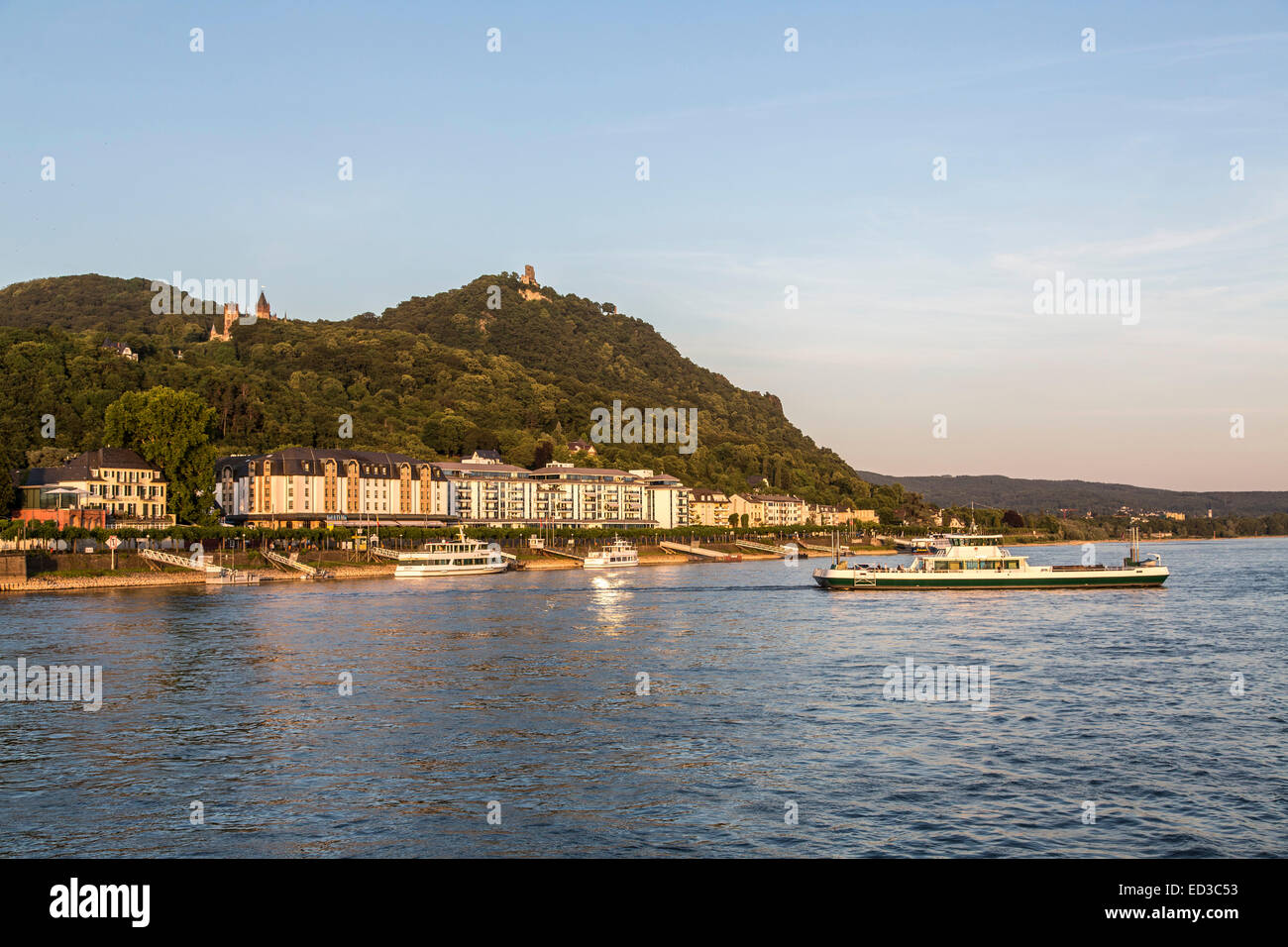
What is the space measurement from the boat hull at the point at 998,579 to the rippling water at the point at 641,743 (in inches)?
1310

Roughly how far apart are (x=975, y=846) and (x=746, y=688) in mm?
21427

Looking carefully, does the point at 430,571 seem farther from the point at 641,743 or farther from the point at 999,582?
the point at 641,743

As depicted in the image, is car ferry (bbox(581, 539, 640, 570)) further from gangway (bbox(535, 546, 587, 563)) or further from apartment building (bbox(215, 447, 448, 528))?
apartment building (bbox(215, 447, 448, 528))

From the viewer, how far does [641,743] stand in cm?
3212

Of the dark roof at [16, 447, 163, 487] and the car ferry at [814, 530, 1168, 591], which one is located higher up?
the dark roof at [16, 447, 163, 487]

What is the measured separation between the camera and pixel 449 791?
26.4 meters

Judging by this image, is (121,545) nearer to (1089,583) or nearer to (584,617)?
(584,617)

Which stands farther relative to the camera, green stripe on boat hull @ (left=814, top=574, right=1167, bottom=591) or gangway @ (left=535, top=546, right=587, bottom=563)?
gangway @ (left=535, top=546, right=587, bottom=563)

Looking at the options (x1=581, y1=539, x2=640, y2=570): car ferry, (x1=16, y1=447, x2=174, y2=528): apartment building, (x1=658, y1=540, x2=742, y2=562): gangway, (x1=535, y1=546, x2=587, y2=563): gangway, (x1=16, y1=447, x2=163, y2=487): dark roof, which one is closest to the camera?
(x1=16, y1=447, x2=174, y2=528): apartment building

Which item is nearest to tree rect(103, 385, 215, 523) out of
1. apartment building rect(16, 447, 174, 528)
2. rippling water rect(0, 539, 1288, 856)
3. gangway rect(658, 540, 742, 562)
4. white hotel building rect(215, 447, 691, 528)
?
apartment building rect(16, 447, 174, 528)

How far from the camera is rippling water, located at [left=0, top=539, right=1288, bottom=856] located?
2303 cm

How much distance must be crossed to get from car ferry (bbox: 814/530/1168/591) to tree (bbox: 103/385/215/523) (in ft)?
286
